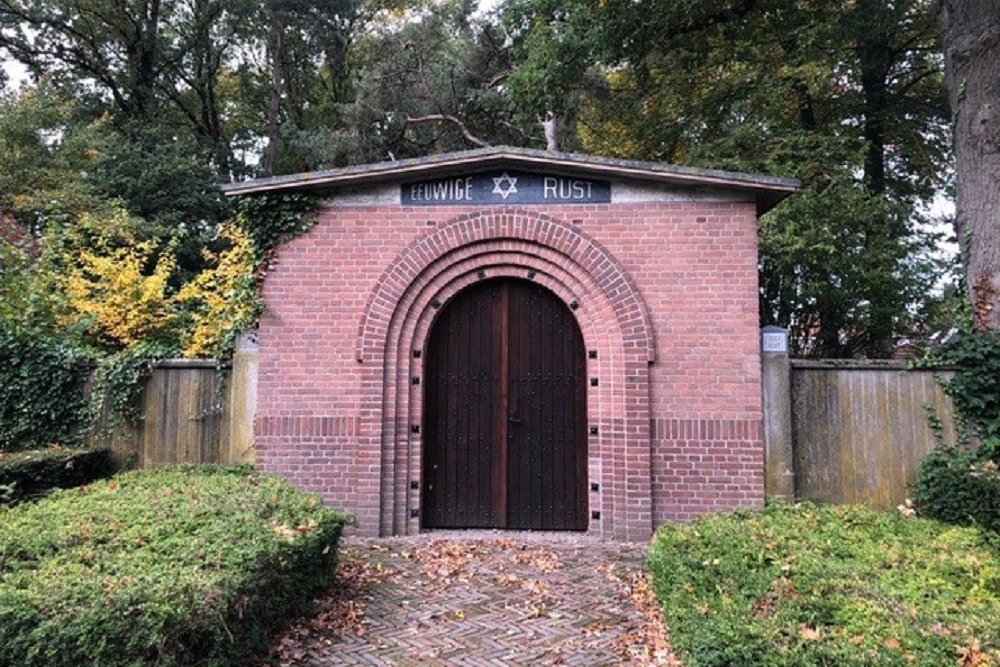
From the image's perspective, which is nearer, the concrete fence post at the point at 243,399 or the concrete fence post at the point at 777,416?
the concrete fence post at the point at 777,416

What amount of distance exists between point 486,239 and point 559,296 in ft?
3.46

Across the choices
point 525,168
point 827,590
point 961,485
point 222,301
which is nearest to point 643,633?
point 827,590

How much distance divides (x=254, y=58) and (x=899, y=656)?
26461 millimetres

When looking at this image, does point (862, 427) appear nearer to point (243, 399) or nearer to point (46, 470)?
point (243, 399)

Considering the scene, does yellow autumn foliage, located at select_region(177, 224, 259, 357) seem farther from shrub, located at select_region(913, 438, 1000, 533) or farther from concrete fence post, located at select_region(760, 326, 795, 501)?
shrub, located at select_region(913, 438, 1000, 533)

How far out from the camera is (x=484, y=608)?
486 centimetres

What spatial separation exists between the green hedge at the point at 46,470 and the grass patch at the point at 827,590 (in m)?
5.66

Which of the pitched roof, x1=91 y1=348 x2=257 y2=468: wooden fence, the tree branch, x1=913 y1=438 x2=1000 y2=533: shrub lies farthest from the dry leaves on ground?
the tree branch

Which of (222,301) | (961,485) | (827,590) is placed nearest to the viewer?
(827,590)

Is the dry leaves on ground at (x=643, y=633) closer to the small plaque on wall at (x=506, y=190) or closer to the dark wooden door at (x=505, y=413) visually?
the dark wooden door at (x=505, y=413)

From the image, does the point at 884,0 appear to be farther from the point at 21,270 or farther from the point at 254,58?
the point at 254,58

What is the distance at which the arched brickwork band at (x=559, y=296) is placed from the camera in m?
6.71

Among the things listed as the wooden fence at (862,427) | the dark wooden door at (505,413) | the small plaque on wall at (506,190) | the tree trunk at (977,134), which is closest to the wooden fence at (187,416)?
the dark wooden door at (505,413)

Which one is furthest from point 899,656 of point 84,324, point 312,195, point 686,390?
point 84,324
